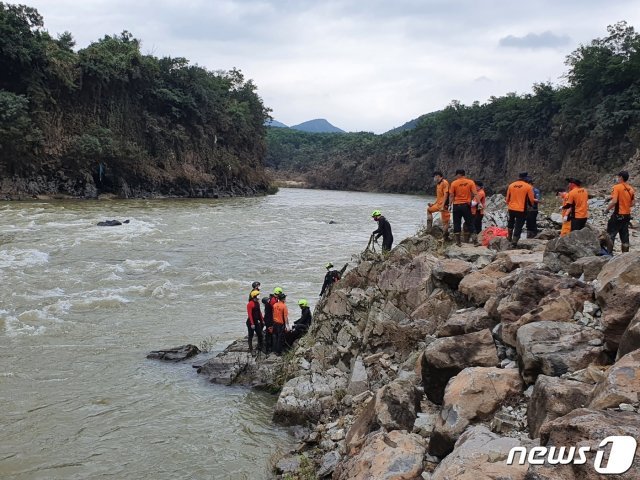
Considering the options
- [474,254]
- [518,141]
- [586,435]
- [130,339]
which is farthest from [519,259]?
[518,141]

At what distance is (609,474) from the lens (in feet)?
9.14

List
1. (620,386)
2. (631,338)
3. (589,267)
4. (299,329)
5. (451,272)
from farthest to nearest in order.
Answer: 1. (299,329)
2. (451,272)
3. (589,267)
4. (631,338)
5. (620,386)

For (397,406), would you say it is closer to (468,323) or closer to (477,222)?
(468,323)

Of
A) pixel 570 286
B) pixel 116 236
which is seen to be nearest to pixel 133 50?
pixel 116 236

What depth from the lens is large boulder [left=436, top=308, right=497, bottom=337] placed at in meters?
5.88

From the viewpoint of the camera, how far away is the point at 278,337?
32.9 ft

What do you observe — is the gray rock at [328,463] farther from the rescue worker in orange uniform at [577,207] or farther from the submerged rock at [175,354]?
the rescue worker in orange uniform at [577,207]

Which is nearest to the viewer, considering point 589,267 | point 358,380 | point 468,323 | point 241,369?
point 589,267

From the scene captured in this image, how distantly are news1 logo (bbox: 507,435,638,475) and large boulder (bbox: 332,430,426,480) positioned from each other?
53.6 inches

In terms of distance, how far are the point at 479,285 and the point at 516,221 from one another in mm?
3074

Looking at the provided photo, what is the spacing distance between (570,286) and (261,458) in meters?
4.16

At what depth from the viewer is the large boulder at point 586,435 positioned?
9.36 ft

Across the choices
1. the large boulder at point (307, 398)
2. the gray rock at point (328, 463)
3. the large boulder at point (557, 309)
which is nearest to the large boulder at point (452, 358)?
the large boulder at point (557, 309)

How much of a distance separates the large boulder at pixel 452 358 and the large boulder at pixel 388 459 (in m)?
0.74
